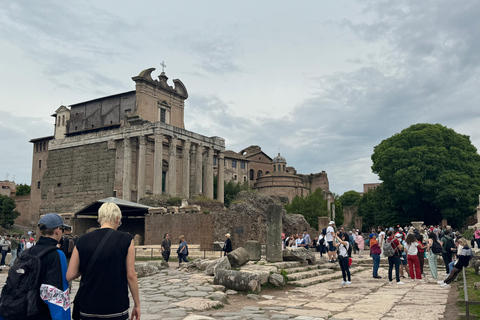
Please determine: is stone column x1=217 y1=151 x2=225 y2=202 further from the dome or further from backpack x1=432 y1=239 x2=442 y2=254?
the dome

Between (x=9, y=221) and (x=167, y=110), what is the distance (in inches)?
995

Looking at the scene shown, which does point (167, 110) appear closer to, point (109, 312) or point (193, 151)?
point (193, 151)

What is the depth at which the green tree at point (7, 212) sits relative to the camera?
55312 mm

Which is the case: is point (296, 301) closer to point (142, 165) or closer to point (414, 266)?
point (414, 266)

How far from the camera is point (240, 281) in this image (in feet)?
37.3

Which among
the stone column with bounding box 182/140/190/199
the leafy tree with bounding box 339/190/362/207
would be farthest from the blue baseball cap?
the leafy tree with bounding box 339/190/362/207

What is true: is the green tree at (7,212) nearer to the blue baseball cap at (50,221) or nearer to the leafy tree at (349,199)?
the blue baseball cap at (50,221)

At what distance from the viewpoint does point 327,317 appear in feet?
26.8

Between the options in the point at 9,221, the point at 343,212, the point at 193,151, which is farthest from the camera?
the point at 343,212

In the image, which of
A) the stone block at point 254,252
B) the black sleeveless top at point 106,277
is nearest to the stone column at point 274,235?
the stone block at point 254,252

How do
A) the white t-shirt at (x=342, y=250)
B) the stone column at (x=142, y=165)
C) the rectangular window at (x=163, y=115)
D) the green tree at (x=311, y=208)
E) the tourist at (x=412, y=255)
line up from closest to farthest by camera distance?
1. the white t-shirt at (x=342, y=250)
2. the tourist at (x=412, y=255)
3. the stone column at (x=142, y=165)
4. the rectangular window at (x=163, y=115)
5. the green tree at (x=311, y=208)

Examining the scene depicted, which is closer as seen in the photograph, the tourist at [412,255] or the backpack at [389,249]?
the backpack at [389,249]

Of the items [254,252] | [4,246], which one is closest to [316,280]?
[254,252]

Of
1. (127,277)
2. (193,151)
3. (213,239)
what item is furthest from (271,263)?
(193,151)
